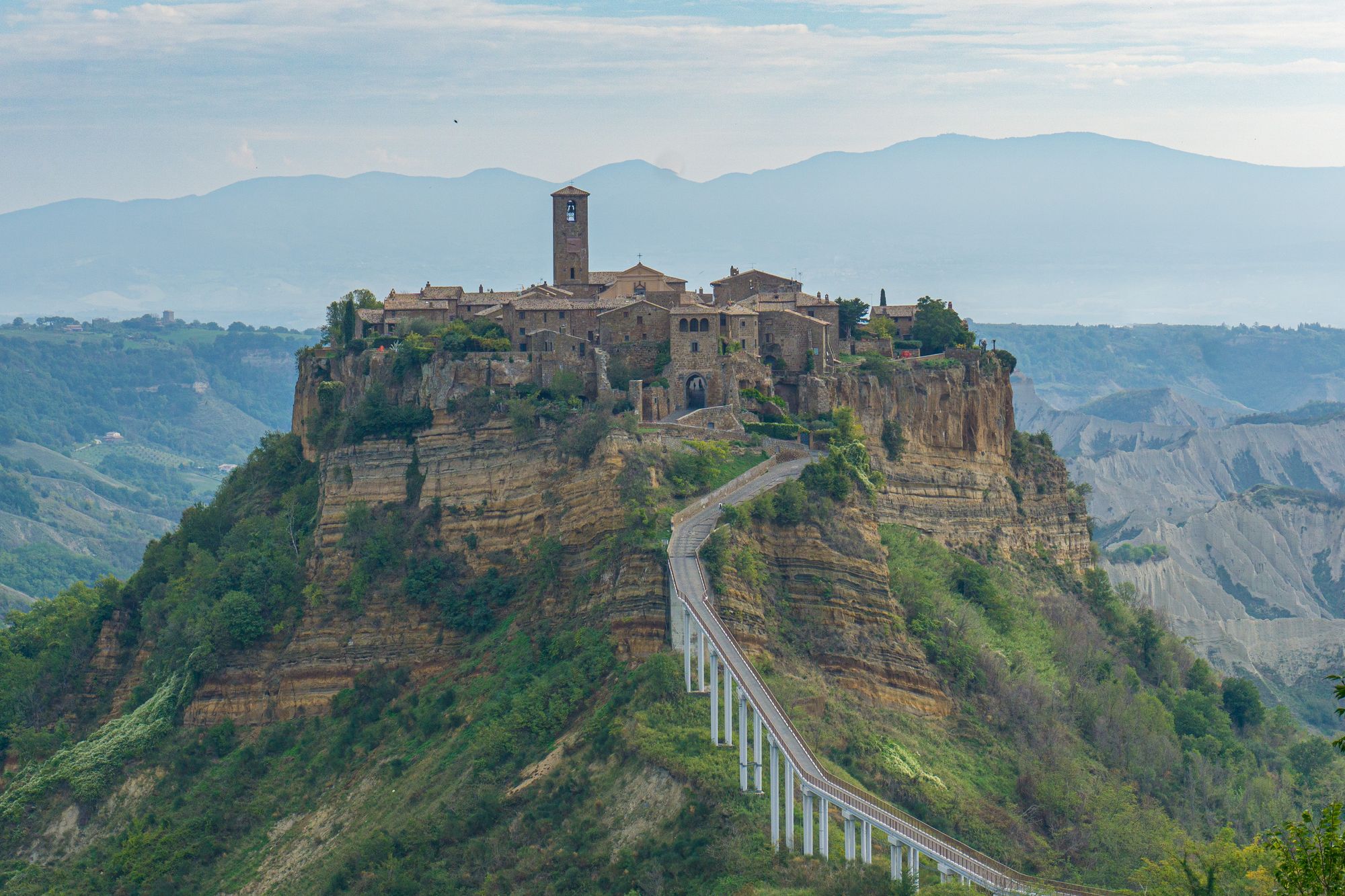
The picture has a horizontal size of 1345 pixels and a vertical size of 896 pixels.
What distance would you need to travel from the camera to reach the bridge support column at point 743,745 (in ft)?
172

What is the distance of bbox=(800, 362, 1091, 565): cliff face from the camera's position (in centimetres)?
7794

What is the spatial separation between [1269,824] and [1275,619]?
77081mm

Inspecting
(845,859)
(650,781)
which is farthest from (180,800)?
(845,859)

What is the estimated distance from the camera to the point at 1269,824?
68.1m

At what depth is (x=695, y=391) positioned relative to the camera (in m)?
76.0

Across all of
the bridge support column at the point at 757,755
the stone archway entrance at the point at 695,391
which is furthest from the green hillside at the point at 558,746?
the stone archway entrance at the point at 695,391

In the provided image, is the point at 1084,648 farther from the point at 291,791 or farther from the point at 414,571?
the point at 291,791

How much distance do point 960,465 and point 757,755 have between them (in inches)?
1262

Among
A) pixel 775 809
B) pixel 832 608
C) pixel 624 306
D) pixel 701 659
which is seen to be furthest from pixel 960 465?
pixel 775 809

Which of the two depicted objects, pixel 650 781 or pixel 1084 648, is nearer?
pixel 650 781

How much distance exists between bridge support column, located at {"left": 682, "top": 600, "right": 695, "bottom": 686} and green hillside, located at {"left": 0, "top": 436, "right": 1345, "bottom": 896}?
0.37m

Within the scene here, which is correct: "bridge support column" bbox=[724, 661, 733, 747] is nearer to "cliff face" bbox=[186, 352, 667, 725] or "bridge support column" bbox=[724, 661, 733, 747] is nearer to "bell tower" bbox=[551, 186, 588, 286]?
"cliff face" bbox=[186, 352, 667, 725]

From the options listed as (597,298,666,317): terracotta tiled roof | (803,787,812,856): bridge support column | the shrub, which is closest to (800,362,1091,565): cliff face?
the shrub

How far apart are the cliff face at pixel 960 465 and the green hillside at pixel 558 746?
86.9 inches
